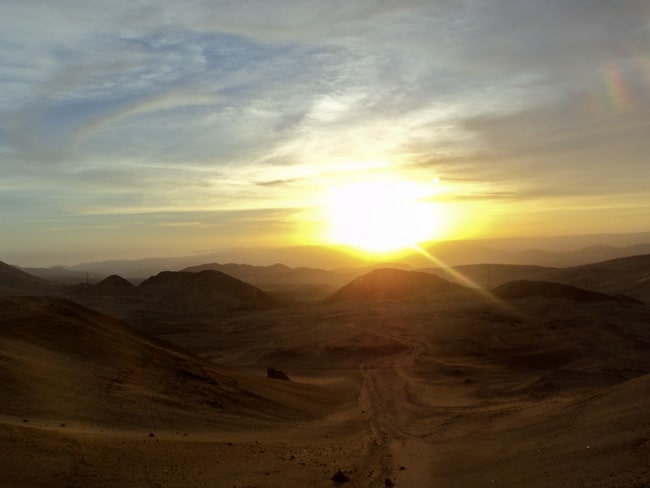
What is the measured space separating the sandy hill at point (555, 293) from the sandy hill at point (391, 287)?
14.9m

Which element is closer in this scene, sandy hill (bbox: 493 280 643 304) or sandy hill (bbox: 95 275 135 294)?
sandy hill (bbox: 493 280 643 304)

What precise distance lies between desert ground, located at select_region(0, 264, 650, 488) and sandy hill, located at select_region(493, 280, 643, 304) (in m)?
14.4

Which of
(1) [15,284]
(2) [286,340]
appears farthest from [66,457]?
(1) [15,284]

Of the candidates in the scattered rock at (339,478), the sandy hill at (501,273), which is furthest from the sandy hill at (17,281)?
the scattered rock at (339,478)

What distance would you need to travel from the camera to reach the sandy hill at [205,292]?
8774cm

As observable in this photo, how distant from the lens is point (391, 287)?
8412cm

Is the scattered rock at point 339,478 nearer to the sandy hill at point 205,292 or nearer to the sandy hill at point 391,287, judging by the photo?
the sandy hill at point 391,287

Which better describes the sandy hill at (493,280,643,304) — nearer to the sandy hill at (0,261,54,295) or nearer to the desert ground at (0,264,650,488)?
the desert ground at (0,264,650,488)

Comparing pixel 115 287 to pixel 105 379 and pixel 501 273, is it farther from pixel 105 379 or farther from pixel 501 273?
pixel 501 273

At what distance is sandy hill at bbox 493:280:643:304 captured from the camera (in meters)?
60.1

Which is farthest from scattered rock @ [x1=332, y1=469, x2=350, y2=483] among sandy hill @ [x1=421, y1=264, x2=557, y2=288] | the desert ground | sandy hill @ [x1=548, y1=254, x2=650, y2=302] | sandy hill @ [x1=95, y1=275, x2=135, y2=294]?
sandy hill @ [x1=421, y1=264, x2=557, y2=288]

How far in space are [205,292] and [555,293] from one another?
58.4 meters

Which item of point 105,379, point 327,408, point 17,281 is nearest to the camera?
point 105,379

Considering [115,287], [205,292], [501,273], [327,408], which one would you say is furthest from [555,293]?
[501,273]
